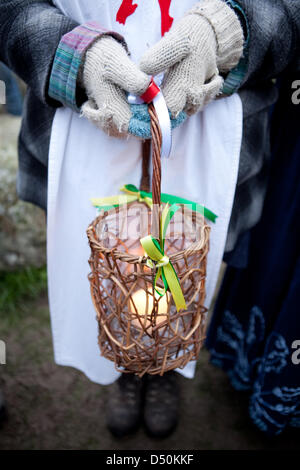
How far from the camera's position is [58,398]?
1.23 metres

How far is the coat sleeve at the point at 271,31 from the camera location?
72cm

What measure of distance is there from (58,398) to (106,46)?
3.34 ft

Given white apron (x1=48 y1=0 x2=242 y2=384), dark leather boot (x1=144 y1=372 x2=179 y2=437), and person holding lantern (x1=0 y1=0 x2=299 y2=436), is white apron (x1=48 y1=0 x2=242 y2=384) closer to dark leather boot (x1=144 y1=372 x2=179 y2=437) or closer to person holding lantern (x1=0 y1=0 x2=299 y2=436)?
person holding lantern (x1=0 y1=0 x2=299 y2=436)

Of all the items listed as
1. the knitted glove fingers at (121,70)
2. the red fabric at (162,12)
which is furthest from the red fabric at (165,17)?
the knitted glove fingers at (121,70)

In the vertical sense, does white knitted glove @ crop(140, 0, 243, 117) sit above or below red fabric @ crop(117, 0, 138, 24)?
below

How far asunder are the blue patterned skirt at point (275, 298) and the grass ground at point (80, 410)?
0.10m

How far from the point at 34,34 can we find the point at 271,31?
43 cm

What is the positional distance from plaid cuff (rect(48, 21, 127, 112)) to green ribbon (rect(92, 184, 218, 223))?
0.18 m

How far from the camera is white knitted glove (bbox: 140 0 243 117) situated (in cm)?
65

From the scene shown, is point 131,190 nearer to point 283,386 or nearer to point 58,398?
point 283,386

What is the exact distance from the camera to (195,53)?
2.16 ft

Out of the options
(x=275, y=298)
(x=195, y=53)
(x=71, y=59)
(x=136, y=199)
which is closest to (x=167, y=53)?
(x=195, y=53)

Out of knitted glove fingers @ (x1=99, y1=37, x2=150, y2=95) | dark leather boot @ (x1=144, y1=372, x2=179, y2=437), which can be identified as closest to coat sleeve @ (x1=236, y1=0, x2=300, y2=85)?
knitted glove fingers @ (x1=99, y1=37, x2=150, y2=95)

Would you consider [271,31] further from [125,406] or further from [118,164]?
[125,406]
